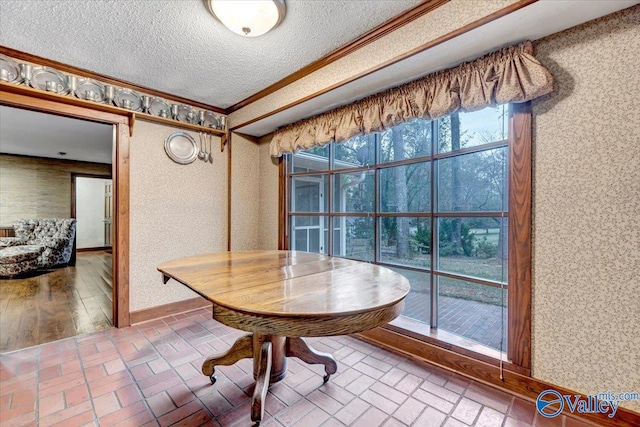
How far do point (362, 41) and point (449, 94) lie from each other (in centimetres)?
67

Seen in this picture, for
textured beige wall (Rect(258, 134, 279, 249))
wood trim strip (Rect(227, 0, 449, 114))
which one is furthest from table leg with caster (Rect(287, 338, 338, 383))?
wood trim strip (Rect(227, 0, 449, 114))

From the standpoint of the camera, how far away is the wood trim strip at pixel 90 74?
1899mm

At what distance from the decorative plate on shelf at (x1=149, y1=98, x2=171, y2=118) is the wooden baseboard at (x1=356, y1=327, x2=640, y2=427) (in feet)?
9.06

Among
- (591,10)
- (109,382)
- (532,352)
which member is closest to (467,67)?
(591,10)

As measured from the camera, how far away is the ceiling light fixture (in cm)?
141

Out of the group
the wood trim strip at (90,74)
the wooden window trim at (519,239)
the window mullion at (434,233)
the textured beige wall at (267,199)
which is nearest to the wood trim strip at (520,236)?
the wooden window trim at (519,239)

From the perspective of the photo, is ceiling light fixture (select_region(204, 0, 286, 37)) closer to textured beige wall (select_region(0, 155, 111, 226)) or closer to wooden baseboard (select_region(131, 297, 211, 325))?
wooden baseboard (select_region(131, 297, 211, 325))

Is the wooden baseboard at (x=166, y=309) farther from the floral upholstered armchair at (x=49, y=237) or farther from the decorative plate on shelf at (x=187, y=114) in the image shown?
the floral upholstered armchair at (x=49, y=237)

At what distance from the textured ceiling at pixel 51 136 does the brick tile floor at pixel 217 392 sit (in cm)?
243

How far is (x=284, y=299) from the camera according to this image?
39.1 inches

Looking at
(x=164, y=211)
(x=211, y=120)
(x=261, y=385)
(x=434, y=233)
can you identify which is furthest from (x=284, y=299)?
(x=211, y=120)

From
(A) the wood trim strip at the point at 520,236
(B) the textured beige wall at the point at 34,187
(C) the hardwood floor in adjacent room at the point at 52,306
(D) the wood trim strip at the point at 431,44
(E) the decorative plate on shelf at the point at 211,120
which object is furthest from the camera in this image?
(B) the textured beige wall at the point at 34,187

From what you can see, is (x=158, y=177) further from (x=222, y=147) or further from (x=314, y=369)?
(x=314, y=369)

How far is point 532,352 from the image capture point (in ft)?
4.79
